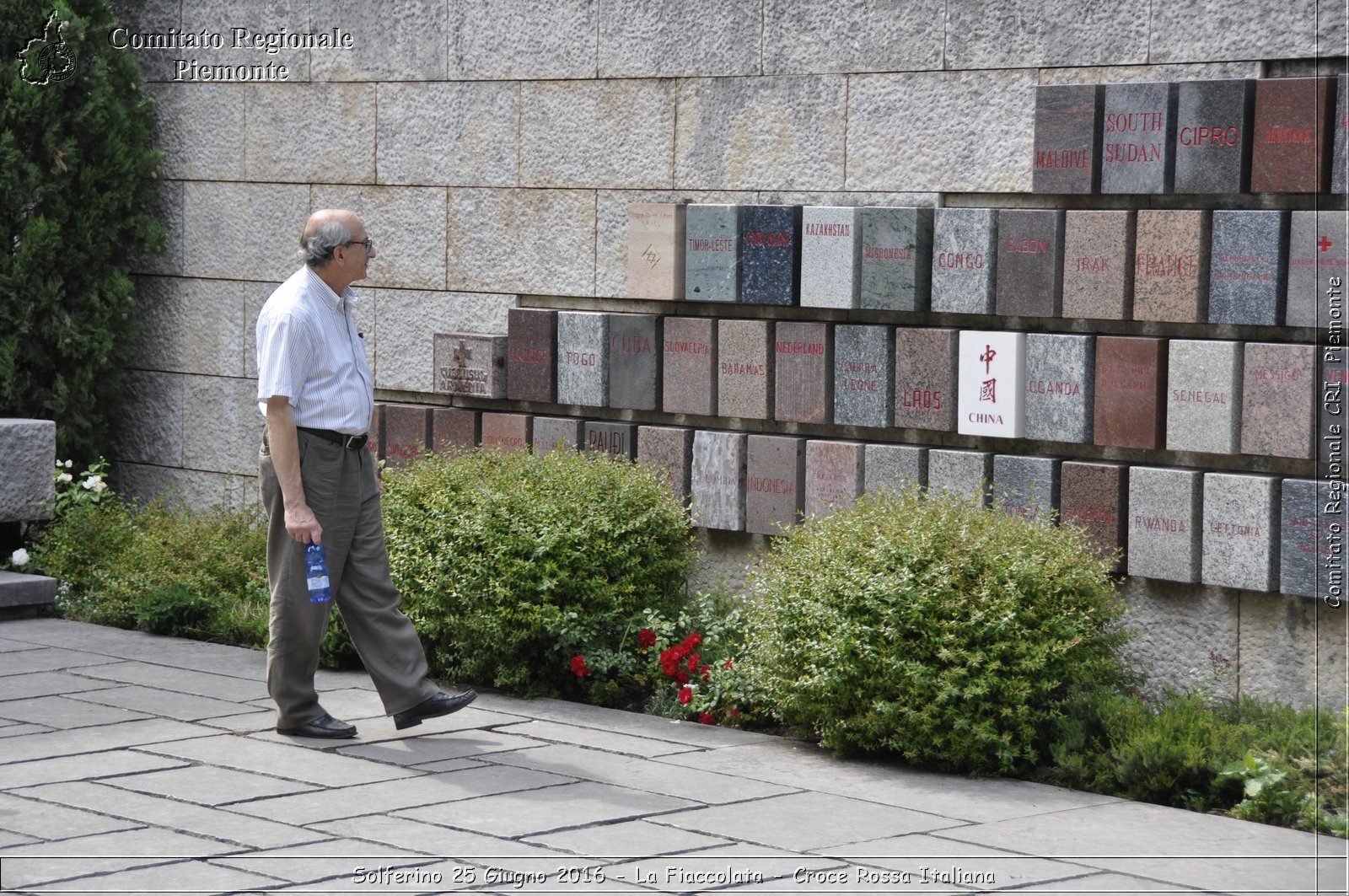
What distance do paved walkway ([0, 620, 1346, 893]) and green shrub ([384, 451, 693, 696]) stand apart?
0.32 meters

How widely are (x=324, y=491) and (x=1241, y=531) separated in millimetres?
3218

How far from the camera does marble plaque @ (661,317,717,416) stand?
25.4ft

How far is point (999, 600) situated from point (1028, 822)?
33.6 inches

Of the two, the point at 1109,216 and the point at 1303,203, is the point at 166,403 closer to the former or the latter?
the point at 1109,216

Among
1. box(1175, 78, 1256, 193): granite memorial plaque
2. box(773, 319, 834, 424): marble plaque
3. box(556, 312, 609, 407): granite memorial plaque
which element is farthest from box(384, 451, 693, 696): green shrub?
box(1175, 78, 1256, 193): granite memorial plaque

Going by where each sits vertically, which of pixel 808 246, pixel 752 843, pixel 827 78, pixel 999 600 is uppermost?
pixel 827 78

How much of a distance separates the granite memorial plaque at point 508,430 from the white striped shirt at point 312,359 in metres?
2.29

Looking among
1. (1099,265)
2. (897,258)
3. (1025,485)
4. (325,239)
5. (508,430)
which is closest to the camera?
(325,239)

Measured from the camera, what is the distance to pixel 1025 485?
22.3 ft

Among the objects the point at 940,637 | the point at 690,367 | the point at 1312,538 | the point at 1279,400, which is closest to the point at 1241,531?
the point at 1312,538

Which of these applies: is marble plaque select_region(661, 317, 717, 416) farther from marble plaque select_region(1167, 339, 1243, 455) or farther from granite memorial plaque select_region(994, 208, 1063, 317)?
marble plaque select_region(1167, 339, 1243, 455)

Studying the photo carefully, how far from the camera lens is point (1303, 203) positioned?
6.11 meters

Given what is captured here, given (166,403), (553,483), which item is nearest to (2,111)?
(166,403)

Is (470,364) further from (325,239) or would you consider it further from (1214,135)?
(1214,135)
